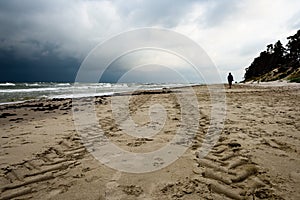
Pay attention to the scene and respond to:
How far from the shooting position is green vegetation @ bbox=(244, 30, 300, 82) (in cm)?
5272

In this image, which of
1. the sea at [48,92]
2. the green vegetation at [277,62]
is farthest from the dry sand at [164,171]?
the green vegetation at [277,62]

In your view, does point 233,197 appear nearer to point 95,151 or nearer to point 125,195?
point 125,195

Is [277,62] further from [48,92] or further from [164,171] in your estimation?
[164,171]

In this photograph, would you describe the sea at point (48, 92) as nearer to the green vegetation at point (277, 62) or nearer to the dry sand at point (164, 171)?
the dry sand at point (164, 171)

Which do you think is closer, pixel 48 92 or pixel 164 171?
pixel 164 171

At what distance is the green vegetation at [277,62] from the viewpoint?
5272cm

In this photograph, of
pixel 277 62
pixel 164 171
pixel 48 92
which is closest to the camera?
pixel 164 171

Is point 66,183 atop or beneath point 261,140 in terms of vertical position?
beneath

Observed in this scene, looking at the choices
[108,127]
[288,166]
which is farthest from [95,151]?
[288,166]

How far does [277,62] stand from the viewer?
225ft

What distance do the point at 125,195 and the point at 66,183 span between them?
897 millimetres

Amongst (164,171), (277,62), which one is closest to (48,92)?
(164,171)

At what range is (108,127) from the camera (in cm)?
581

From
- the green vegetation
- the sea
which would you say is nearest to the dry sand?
the sea
